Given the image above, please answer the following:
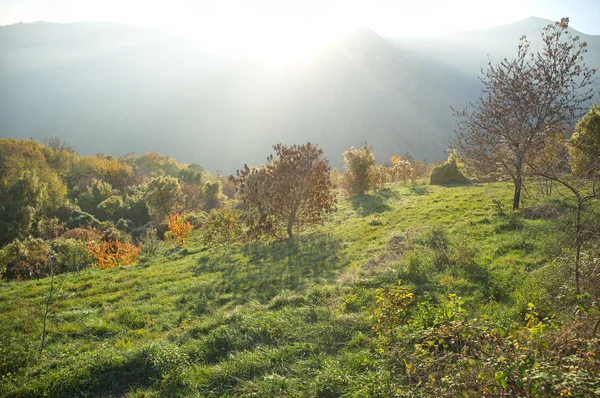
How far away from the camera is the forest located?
5148mm

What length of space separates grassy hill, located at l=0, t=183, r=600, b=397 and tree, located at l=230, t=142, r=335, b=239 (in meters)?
4.77

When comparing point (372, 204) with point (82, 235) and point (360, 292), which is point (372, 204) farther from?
point (82, 235)

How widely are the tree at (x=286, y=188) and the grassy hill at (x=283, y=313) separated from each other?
15.7ft

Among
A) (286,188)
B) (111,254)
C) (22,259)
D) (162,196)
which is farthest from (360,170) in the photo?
(22,259)

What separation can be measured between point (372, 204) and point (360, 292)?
776 inches

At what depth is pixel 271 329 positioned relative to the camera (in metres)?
7.82

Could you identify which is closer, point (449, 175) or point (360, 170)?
point (360, 170)

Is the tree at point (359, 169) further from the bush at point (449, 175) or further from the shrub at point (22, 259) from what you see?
the shrub at point (22, 259)

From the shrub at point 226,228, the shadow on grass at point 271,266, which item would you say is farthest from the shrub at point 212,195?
the shadow on grass at point 271,266

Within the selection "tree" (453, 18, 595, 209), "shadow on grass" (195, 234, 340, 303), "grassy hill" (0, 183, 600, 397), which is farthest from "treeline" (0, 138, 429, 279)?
"tree" (453, 18, 595, 209)

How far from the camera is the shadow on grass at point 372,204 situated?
83.6 feet

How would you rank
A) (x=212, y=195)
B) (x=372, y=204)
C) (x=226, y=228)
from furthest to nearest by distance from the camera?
1. (x=212, y=195)
2. (x=372, y=204)
3. (x=226, y=228)

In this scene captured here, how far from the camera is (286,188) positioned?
2025 centimetres

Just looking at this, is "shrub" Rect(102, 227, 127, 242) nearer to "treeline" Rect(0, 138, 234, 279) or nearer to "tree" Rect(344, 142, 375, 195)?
"treeline" Rect(0, 138, 234, 279)
